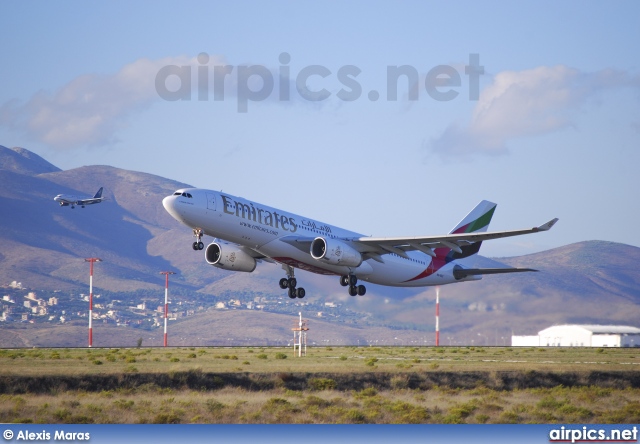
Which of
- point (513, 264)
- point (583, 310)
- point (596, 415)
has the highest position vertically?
point (513, 264)

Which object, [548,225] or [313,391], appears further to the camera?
[548,225]

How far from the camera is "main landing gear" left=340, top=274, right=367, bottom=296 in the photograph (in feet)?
201

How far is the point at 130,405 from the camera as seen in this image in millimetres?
37281

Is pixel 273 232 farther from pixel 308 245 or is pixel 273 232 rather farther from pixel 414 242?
pixel 414 242

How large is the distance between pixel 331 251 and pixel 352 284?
6.52 m

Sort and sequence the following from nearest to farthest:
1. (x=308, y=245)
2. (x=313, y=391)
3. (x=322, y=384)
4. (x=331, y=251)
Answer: (x=313, y=391)
(x=322, y=384)
(x=331, y=251)
(x=308, y=245)

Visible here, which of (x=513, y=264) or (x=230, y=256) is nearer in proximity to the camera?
(x=230, y=256)

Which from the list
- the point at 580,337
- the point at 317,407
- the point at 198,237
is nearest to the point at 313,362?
the point at 198,237


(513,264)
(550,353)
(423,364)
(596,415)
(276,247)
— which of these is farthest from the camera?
(513,264)

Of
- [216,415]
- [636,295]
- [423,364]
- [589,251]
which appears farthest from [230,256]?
[589,251]

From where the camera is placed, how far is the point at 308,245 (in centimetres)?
5669

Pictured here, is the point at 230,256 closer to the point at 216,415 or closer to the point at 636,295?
the point at 216,415

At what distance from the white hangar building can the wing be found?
25.7 m

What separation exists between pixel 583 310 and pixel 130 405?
4241cm
